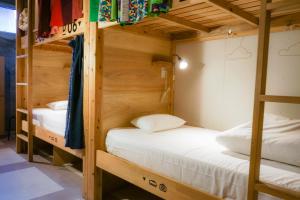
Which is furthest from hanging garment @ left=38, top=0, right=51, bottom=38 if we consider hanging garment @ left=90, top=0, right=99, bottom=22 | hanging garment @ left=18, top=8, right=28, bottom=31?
hanging garment @ left=90, top=0, right=99, bottom=22

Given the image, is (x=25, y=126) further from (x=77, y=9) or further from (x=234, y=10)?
(x=234, y=10)

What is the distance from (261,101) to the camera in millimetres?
1166

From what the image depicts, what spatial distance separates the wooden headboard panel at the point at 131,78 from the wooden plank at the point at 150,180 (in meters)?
0.28

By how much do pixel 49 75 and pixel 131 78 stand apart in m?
1.92

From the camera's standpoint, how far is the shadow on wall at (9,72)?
4781mm

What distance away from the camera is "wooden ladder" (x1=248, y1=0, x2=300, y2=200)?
1.12m

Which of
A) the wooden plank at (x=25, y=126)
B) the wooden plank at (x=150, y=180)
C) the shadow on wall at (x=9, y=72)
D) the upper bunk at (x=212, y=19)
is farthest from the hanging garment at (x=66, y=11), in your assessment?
the shadow on wall at (x=9, y=72)

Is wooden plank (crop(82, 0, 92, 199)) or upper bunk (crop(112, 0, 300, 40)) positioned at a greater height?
upper bunk (crop(112, 0, 300, 40))

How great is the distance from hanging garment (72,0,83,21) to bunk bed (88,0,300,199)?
296 mm

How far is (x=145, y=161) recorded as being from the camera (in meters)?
1.85

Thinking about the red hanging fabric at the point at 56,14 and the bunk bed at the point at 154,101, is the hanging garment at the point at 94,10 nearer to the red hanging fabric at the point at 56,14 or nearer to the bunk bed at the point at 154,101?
the bunk bed at the point at 154,101

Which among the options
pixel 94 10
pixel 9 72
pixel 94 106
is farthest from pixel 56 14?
pixel 9 72

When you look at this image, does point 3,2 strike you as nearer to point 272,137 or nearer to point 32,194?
point 32,194

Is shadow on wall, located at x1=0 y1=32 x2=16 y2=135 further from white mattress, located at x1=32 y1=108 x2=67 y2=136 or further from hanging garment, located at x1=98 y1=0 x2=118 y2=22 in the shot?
hanging garment, located at x1=98 y1=0 x2=118 y2=22
